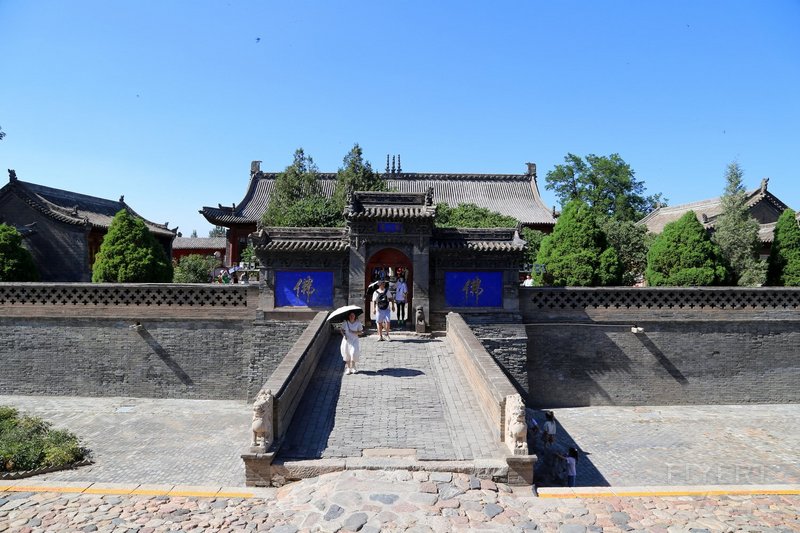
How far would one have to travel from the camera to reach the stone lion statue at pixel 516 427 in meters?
6.84

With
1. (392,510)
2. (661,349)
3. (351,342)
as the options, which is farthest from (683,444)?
(392,510)

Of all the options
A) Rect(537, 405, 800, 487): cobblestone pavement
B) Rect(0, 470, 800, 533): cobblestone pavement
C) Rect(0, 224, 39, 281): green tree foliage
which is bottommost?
Rect(537, 405, 800, 487): cobblestone pavement

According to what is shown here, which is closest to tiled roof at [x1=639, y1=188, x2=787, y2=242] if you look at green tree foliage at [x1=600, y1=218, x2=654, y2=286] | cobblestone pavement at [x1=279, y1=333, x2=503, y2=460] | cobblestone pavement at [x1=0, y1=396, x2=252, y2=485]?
green tree foliage at [x1=600, y1=218, x2=654, y2=286]

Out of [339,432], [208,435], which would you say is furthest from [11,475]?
[339,432]

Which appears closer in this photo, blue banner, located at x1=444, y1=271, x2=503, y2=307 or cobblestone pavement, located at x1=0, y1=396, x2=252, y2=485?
cobblestone pavement, located at x1=0, y1=396, x2=252, y2=485

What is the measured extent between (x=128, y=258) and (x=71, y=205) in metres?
11.7

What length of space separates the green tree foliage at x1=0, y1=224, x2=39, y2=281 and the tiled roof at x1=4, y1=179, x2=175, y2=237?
646 centimetres

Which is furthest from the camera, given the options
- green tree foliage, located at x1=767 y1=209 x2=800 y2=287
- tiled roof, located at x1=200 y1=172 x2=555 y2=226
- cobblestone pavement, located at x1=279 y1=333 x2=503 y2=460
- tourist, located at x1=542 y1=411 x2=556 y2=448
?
tiled roof, located at x1=200 y1=172 x2=555 y2=226

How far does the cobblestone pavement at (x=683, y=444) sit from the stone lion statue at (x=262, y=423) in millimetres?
5765

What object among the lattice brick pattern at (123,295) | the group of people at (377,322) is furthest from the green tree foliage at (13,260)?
the group of people at (377,322)

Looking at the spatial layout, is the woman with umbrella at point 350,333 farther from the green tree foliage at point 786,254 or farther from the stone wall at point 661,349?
the green tree foliage at point 786,254

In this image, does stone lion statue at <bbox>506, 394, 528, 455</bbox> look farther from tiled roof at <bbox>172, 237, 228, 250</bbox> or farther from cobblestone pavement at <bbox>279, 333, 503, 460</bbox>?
tiled roof at <bbox>172, 237, 228, 250</bbox>

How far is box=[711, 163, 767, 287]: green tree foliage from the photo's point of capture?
55.7 feet

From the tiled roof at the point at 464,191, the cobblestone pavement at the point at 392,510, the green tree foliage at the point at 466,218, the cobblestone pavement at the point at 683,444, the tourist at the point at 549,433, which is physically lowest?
the cobblestone pavement at the point at 683,444
